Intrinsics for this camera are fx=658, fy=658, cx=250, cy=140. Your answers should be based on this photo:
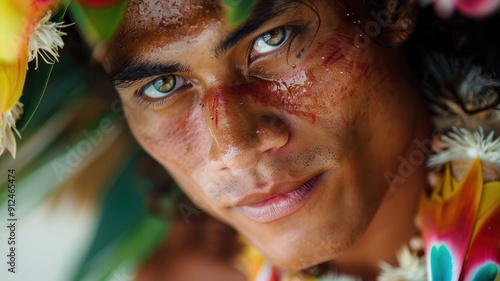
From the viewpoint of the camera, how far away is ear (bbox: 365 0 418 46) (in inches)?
34.2

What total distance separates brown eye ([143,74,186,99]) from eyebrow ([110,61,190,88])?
0.04 meters

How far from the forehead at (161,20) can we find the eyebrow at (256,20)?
29 mm

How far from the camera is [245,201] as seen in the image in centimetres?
87

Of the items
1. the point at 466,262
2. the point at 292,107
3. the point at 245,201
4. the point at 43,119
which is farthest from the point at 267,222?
the point at 43,119

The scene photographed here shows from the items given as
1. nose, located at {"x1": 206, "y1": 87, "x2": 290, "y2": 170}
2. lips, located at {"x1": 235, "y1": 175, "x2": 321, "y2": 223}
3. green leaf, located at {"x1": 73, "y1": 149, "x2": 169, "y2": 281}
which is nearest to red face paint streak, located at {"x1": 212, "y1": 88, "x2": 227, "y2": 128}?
nose, located at {"x1": 206, "y1": 87, "x2": 290, "y2": 170}

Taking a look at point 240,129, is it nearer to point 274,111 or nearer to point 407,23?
point 274,111

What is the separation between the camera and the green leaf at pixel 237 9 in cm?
73

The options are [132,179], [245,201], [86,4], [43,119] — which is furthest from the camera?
[132,179]

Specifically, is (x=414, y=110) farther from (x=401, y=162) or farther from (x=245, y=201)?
(x=245, y=201)

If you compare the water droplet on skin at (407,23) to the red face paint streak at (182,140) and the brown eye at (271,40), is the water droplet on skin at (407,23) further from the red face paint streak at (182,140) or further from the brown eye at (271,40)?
the red face paint streak at (182,140)

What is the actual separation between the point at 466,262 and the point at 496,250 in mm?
43

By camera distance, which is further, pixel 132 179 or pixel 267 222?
pixel 132 179

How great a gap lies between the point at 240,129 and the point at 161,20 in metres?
0.16

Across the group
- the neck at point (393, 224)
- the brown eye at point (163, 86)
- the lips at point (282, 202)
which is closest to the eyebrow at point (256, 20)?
the brown eye at point (163, 86)
